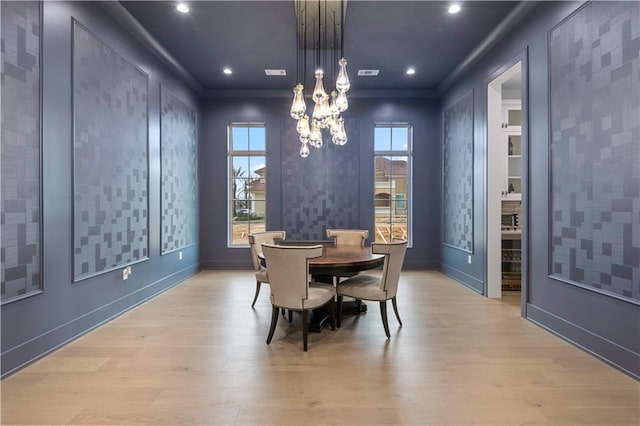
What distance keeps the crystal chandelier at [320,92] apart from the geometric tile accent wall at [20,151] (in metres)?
2.11

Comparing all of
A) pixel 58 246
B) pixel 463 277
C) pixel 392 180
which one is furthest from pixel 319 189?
pixel 58 246

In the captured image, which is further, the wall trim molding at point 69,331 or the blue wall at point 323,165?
the blue wall at point 323,165

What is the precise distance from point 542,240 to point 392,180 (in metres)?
3.18

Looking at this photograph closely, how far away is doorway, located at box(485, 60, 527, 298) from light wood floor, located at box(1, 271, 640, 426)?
3.27 feet

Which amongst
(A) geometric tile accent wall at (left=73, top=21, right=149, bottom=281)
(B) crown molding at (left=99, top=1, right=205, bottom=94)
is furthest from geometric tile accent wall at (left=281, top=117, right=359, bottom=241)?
(A) geometric tile accent wall at (left=73, top=21, right=149, bottom=281)

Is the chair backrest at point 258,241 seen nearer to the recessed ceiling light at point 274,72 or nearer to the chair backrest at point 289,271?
the chair backrest at point 289,271

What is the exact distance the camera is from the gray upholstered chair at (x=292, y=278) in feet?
8.46

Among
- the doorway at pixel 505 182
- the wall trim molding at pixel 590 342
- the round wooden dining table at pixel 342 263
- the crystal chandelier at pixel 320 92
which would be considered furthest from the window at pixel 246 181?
the wall trim molding at pixel 590 342

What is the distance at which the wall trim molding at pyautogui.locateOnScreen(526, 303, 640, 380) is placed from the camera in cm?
225

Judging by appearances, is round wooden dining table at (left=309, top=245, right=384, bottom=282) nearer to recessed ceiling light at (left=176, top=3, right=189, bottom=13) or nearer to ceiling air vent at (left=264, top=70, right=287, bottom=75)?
recessed ceiling light at (left=176, top=3, right=189, bottom=13)

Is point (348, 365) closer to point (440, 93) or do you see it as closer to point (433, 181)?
point (433, 181)

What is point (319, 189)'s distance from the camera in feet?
19.5

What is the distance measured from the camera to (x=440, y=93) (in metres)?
5.74

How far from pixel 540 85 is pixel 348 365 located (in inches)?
130
